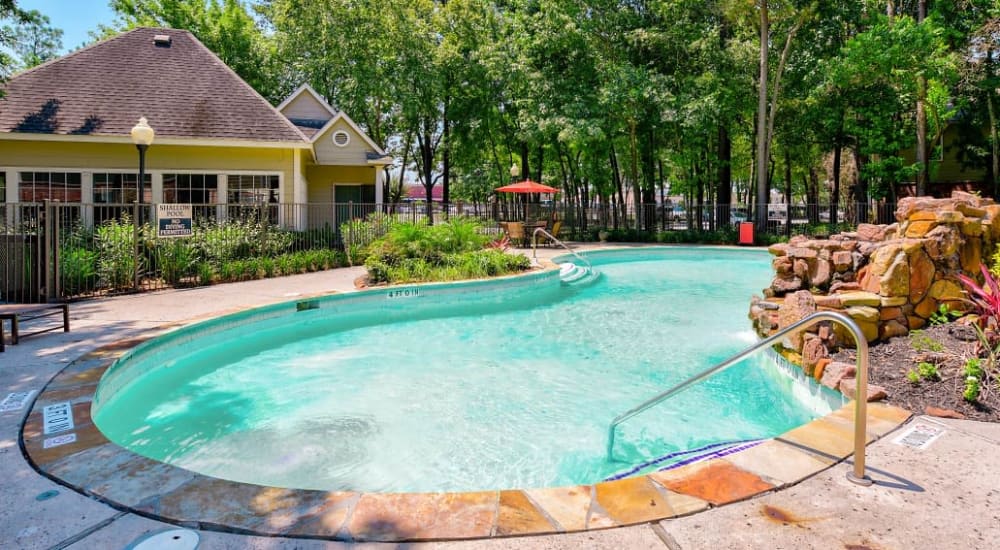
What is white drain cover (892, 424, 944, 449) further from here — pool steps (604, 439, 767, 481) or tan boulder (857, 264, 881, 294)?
tan boulder (857, 264, 881, 294)

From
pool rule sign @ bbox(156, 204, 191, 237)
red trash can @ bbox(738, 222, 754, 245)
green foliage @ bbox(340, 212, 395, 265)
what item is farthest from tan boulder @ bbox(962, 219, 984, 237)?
red trash can @ bbox(738, 222, 754, 245)

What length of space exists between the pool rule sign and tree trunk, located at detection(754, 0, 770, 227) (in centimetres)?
1775

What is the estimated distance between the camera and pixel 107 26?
26922 millimetres

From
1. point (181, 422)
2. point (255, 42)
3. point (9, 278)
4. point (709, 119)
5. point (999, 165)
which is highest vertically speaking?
point (255, 42)

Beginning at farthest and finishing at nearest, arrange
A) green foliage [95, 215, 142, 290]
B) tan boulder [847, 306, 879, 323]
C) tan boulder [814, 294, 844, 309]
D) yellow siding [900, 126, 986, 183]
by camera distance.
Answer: yellow siding [900, 126, 986, 183], green foliage [95, 215, 142, 290], tan boulder [814, 294, 844, 309], tan boulder [847, 306, 879, 323]

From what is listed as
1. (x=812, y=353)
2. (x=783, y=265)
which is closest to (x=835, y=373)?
(x=812, y=353)

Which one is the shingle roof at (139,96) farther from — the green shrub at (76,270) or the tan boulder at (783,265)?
the tan boulder at (783,265)

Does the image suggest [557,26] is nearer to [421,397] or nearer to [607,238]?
[607,238]

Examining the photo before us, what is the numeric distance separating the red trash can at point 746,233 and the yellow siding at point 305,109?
14424 mm

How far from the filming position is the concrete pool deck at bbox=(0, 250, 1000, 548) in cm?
234

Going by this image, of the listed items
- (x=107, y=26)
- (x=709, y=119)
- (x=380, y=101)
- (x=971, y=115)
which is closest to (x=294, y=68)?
(x=380, y=101)

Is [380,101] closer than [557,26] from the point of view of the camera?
No

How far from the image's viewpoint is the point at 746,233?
20.0 meters

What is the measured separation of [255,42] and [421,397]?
82.5 feet
